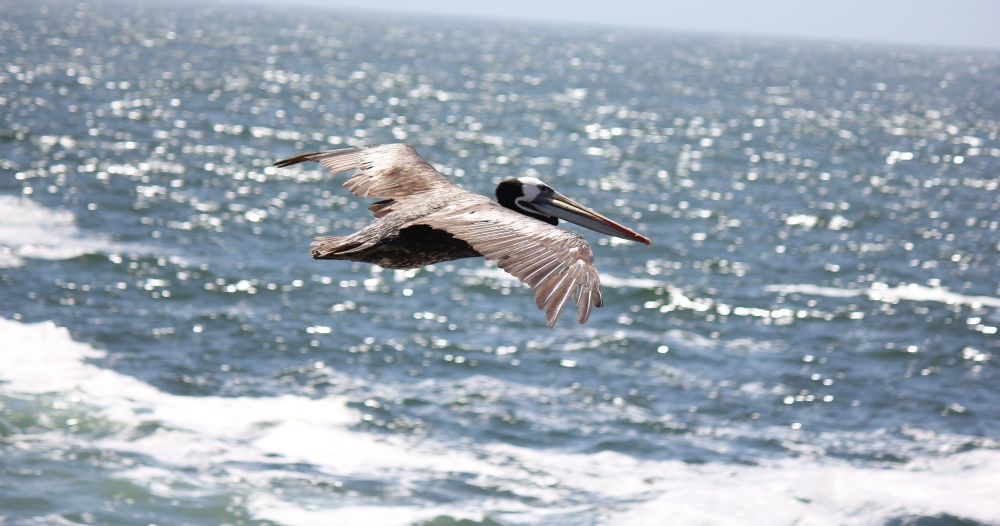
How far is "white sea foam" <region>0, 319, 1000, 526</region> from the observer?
18.5 metres

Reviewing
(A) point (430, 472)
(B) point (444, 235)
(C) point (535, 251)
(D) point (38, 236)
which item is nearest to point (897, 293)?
(A) point (430, 472)

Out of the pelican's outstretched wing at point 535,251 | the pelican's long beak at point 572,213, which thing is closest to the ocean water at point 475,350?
the pelican's long beak at point 572,213

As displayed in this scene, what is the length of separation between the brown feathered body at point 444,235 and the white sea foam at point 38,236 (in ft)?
61.7

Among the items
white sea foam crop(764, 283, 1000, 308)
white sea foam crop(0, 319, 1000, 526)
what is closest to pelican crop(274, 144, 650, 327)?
white sea foam crop(0, 319, 1000, 526)

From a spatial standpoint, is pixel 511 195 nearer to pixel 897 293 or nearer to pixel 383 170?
pixel 383 170

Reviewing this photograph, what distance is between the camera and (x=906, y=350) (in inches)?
1073

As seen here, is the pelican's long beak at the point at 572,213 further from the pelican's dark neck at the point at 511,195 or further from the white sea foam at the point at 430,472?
the white sea foam at the point at 430,472

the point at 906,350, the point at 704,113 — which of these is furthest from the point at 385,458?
the point at 704,113

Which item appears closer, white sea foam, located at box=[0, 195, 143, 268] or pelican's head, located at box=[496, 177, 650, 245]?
pelican's head, located at box=[496, 177, 650, 245]

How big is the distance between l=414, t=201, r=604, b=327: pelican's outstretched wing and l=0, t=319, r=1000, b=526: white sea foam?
995 centimetres

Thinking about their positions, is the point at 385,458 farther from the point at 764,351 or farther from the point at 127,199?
the point at 127,199

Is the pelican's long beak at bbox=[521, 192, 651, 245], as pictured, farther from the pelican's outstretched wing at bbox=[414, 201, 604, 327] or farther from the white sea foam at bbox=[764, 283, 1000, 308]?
the white sea foam at bbox=[764, 283, 1000, 308]

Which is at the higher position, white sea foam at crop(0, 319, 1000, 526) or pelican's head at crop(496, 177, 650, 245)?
pelican's head at crop(496, 177, 650, 245)

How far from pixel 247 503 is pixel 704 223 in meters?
24.6
